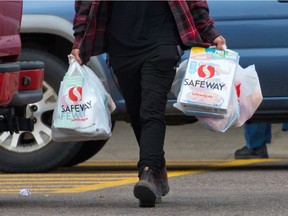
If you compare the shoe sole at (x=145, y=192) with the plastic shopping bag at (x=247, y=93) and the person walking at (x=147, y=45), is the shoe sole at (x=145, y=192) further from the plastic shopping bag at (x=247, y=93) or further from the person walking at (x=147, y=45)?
the plastic shopping bag at (x=247, y=93)

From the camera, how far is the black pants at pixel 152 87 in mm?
7023

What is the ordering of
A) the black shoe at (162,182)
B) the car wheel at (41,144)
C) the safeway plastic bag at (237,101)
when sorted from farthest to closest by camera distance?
the car wheel at (41,144)
the black shoe at (162,182)
the safeway plastic bag at (237,101)

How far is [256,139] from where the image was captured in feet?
35.7

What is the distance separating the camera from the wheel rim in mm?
9539

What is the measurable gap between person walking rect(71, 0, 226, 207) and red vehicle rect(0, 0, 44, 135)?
0.37m

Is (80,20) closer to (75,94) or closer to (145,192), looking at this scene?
(75,94)

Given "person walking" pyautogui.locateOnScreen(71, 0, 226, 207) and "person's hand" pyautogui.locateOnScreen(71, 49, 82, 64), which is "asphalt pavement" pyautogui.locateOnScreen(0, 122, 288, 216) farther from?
"person's hand" pyautogui.locateOnScreen(71, 49, 82, 64)

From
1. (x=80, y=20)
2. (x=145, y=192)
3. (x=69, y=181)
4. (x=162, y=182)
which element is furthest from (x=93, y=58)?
(x=145, y=192)

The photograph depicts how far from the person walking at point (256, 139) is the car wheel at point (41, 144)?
75.7 inches

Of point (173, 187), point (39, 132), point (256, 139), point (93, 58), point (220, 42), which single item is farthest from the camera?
point (256, 139)

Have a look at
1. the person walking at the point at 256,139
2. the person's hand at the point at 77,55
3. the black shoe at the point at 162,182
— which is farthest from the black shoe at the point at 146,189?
the person walking at the point at 256,139

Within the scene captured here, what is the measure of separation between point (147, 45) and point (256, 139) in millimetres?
3942

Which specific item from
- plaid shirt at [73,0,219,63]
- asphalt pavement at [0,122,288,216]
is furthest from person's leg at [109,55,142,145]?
asphalt pavement at [0,122,288,216]

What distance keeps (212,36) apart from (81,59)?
776 mm
